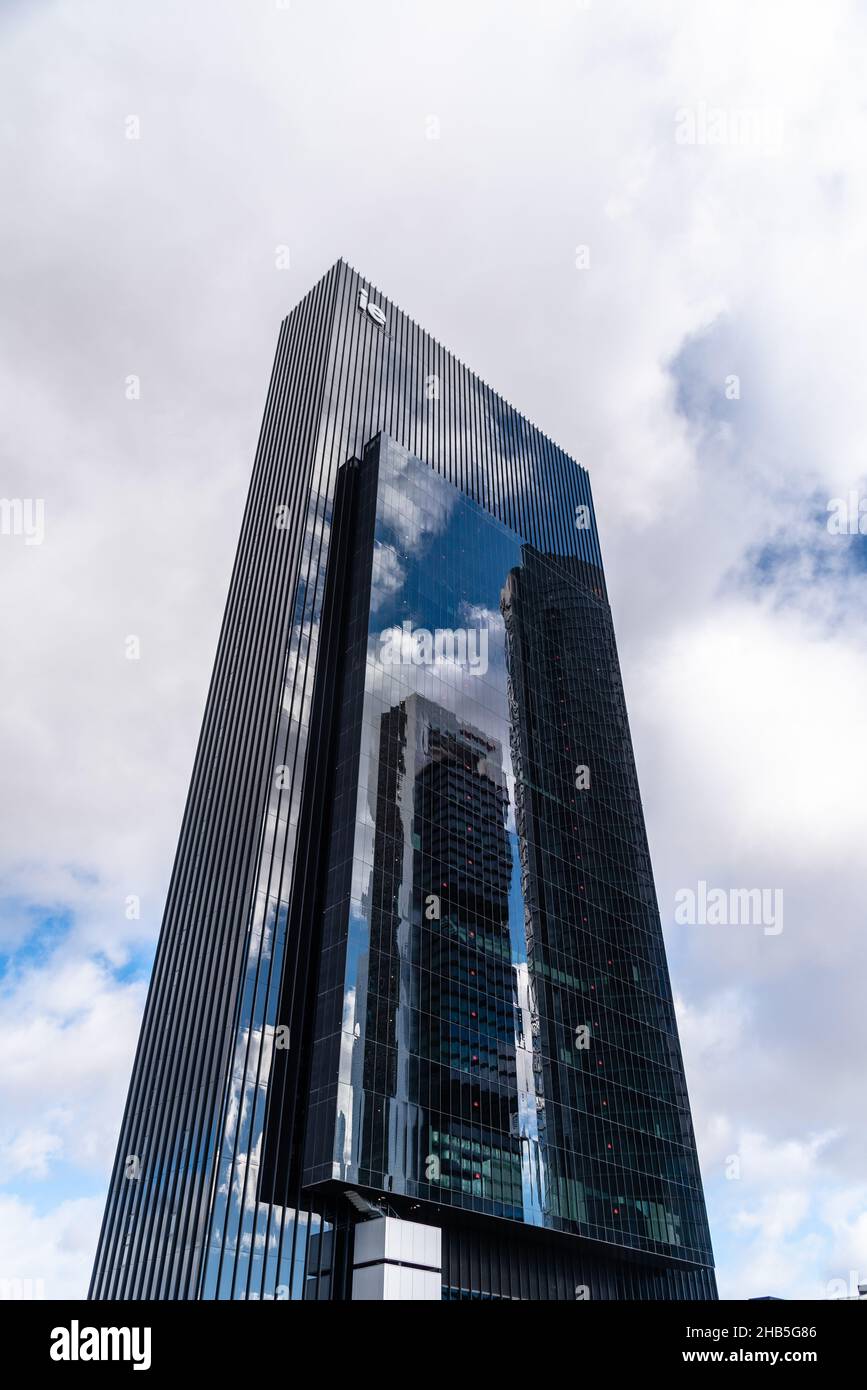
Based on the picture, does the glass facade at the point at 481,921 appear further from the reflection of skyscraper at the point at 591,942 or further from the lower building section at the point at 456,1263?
the lower building section at the point at 456,1263

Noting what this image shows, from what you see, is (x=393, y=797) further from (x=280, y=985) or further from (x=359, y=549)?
(x=359, y=549)

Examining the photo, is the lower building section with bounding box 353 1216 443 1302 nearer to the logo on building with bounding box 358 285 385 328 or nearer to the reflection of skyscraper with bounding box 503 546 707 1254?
the reflection of skyscraper with bounding box 503 546 707 1254

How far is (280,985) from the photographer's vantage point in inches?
2324

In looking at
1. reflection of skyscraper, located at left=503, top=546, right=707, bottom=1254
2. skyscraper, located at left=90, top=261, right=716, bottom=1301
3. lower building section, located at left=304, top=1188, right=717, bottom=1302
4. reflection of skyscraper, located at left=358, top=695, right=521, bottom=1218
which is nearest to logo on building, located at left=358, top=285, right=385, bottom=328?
skyscraper, located at left=90, top=261, right=716, bottom=1301

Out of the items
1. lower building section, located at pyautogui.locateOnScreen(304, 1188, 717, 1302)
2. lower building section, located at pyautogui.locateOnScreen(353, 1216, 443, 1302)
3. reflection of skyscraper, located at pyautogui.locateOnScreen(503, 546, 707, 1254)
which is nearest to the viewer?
lower building section, located at pyautogui.locateOnScreen(353, 1216, 443, 1302)

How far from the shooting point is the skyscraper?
177ft

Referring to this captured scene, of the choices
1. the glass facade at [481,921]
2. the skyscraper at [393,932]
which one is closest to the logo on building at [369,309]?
the skyscraper at [393,932]

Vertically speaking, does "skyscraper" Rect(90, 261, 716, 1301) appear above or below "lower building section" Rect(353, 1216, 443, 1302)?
above

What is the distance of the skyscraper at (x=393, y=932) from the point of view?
53844 mm

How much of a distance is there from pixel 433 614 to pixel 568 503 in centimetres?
4606

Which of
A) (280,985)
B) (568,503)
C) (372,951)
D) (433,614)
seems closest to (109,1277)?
(280,985)

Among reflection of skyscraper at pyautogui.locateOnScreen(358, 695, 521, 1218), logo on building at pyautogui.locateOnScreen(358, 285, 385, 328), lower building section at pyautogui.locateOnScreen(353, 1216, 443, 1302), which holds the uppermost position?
logo on building at pyautogui.locateOnScreen(358, 285, 385, 328)

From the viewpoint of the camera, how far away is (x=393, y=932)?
6103cm

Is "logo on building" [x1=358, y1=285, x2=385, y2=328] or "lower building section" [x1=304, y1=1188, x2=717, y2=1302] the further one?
"logo on building" [x1=358, y1=285, x2=385, y2=328]
